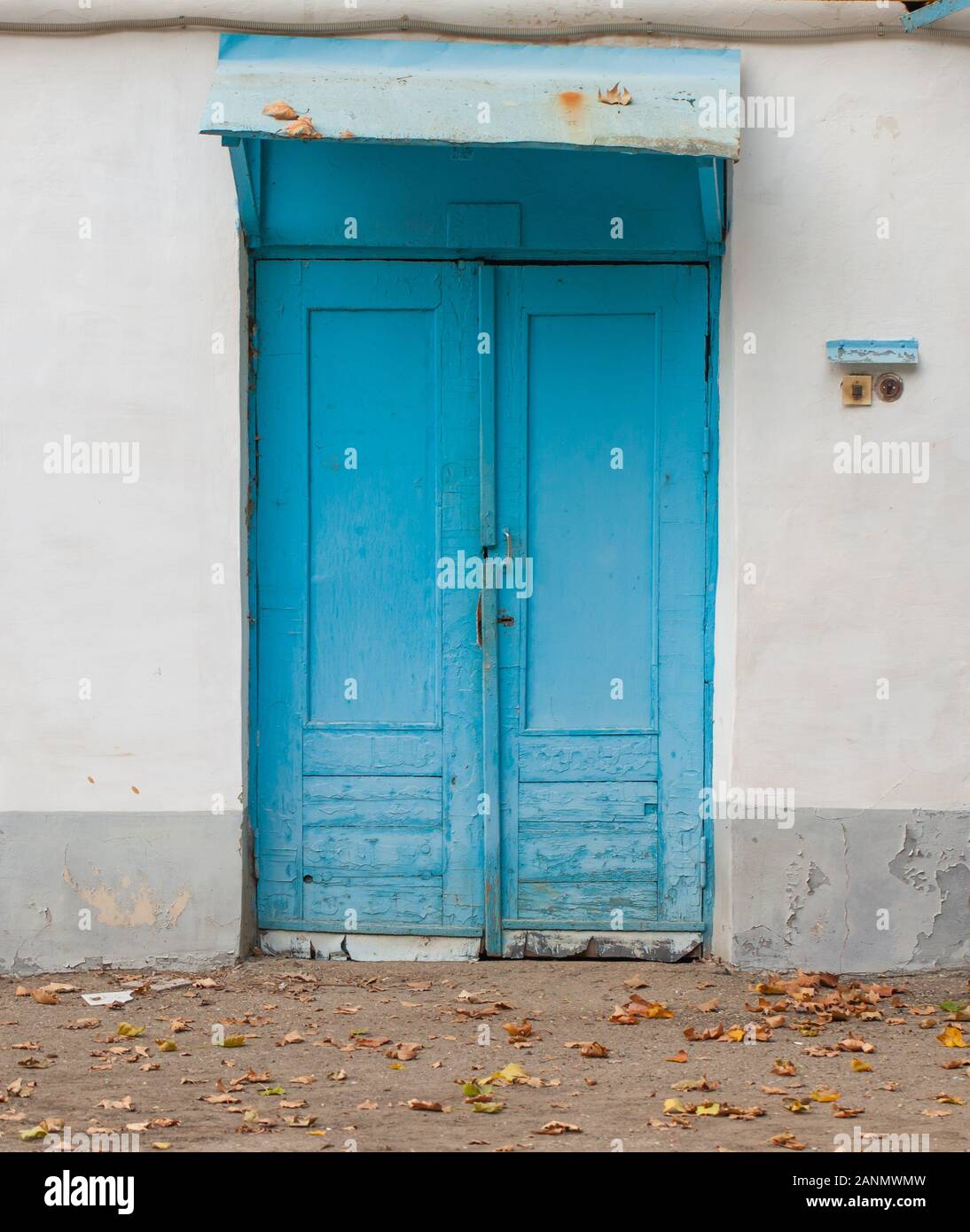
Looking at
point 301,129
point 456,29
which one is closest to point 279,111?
point 301,129

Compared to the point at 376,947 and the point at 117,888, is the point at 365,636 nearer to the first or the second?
the point at 376,947

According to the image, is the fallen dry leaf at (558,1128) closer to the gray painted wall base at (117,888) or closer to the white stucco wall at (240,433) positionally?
the white stucco wall at (240,433)

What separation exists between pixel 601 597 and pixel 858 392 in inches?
49.3

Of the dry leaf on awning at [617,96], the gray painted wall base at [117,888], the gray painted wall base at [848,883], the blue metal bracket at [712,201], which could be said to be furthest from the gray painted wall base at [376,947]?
the dry leaf on awning at [617,96]

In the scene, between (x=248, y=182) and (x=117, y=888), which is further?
(x=117, y=888)

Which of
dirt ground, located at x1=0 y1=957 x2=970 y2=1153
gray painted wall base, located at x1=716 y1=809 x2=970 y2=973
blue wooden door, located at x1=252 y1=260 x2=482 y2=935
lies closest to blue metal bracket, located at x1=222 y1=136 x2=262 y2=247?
blue wooden door, located at x1=252 y1=260 x2=482 y2=935

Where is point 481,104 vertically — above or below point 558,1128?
above

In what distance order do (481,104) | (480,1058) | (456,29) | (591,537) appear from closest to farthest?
(480,1058)
(481,104)
(456,29)
(591,537)

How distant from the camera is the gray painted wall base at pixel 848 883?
5.45 metres

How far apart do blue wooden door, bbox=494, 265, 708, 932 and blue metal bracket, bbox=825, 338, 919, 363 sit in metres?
0.54

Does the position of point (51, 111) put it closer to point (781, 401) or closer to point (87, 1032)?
point (781, 401)

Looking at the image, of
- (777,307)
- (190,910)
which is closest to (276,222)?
(777,307)

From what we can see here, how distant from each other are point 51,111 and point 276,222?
927mm

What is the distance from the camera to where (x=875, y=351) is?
212 inches
